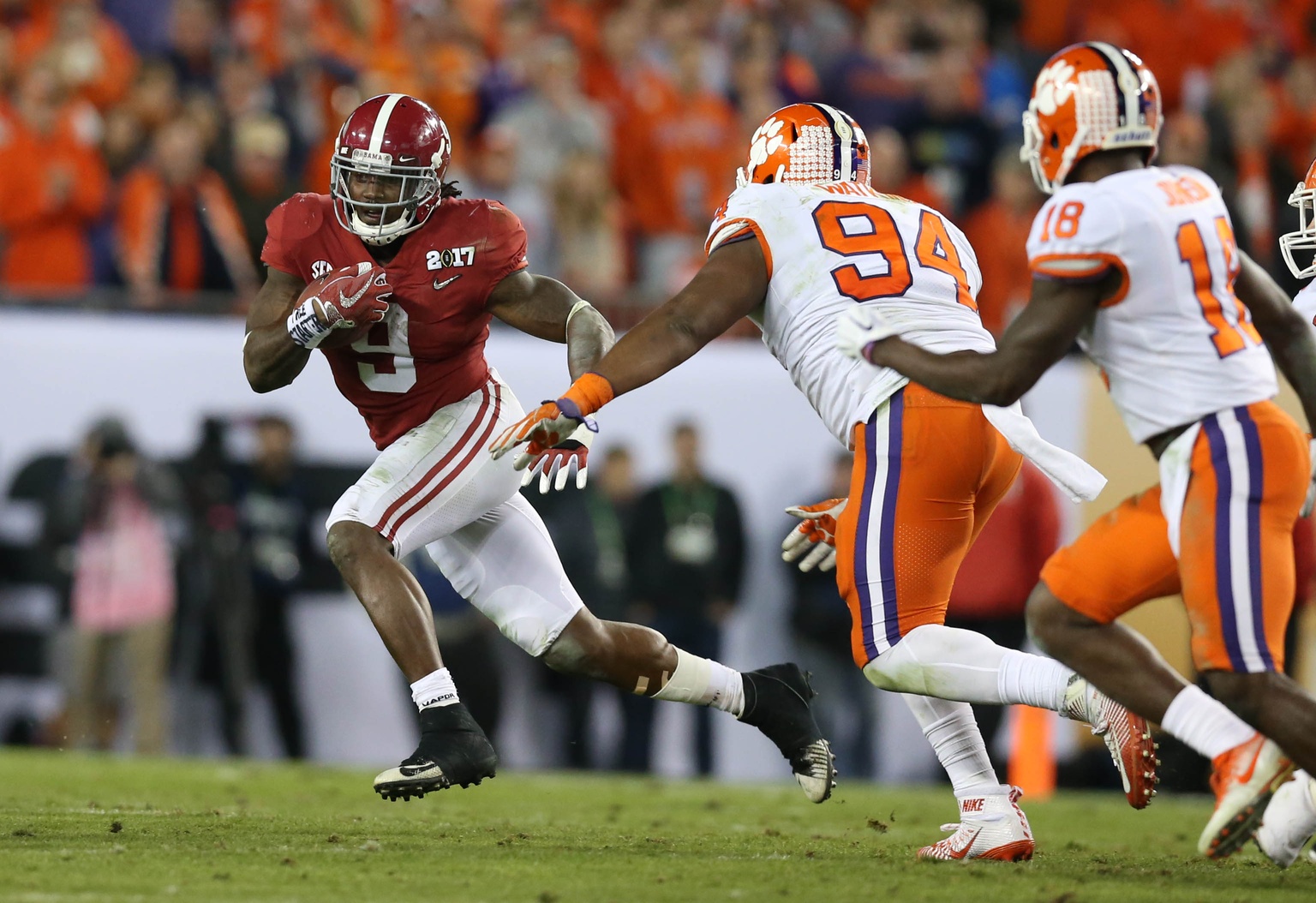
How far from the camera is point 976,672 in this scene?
4539mm

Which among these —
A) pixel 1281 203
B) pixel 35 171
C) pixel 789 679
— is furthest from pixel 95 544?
pixel 1281 203

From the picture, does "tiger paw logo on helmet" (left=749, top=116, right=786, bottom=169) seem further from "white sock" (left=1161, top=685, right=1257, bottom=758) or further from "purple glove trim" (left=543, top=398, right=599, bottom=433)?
"white sock" (left=1161, top=685, right=1257, bottom=758)

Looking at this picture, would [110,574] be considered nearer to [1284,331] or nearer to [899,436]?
[899,436]

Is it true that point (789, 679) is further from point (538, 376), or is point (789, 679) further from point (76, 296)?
point (76, 296)

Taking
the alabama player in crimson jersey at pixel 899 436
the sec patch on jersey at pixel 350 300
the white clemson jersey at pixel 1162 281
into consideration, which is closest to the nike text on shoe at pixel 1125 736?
the alabama player in crimson jersey at pixel 899 436

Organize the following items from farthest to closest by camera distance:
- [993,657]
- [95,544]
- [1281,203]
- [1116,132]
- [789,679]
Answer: [1281,203] → [95,544] → [789,679] → [993,657] → [1116,132]

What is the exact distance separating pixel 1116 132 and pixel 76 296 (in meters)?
6.40

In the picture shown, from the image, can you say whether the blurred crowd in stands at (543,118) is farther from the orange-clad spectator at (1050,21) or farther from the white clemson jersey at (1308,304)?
the white clemson jersey at (1308,304)

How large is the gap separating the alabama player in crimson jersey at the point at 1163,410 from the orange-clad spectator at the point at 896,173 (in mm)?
5336

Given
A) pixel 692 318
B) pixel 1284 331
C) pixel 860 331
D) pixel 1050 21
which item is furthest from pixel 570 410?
pixel 1050 21

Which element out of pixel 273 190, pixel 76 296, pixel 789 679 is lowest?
pixel 789 679

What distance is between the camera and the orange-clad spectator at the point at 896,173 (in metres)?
9.88

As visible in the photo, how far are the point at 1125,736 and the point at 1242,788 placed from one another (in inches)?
22.2

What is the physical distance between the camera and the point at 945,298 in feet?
15.8
